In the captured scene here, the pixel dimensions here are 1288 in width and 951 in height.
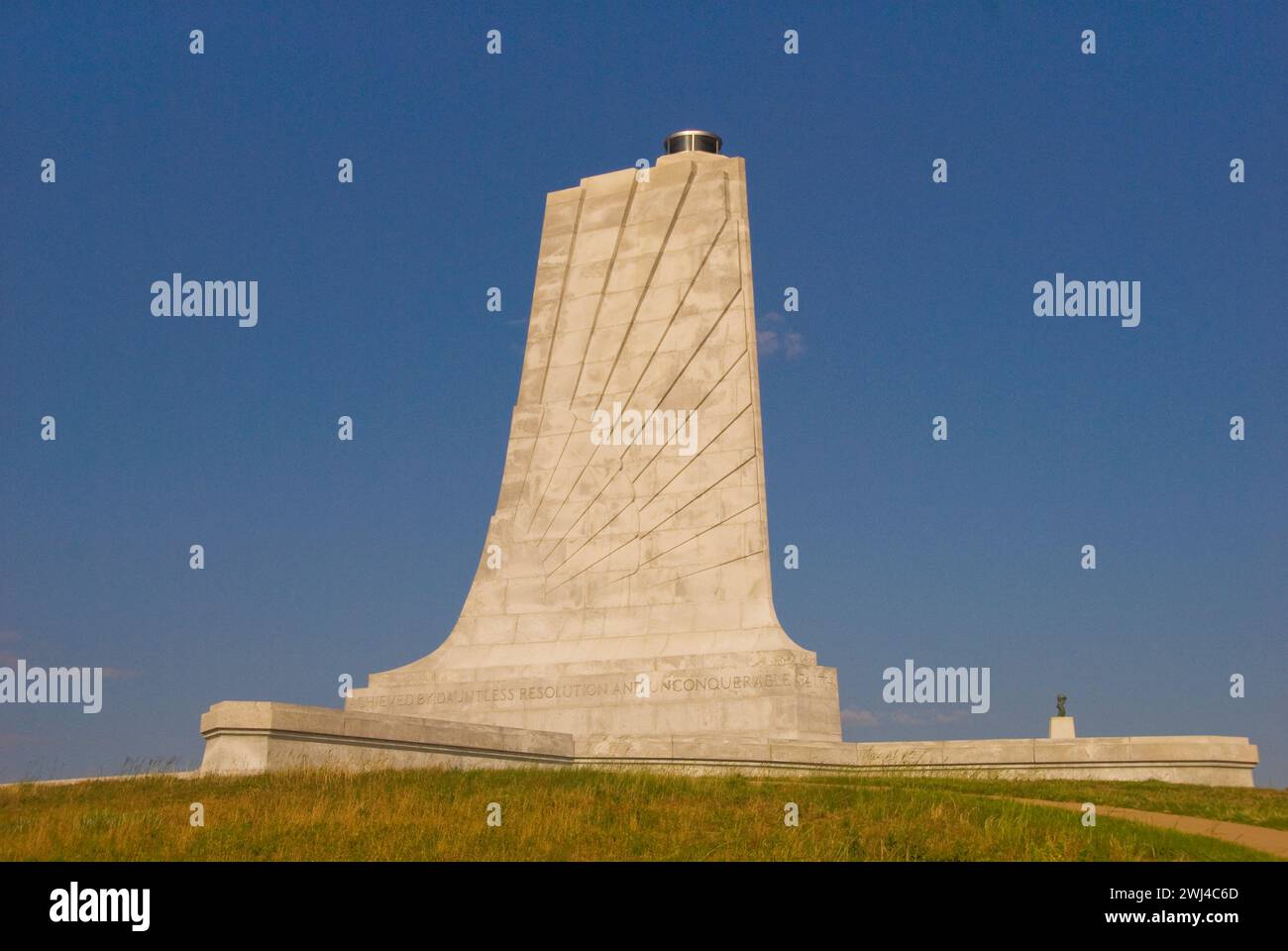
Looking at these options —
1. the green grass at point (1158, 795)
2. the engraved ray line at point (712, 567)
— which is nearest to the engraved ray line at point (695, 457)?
the engraved ray line at point (712, 567)

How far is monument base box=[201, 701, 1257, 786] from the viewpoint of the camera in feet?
69.1

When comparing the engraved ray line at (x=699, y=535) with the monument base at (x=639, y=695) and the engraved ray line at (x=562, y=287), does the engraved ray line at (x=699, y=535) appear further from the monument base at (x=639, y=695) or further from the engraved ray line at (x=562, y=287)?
the engraved ray line at (x=562, y=287)

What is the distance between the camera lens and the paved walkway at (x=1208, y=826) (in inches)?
559

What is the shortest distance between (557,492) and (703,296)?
500 centimetres

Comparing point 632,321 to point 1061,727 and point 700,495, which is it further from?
point 1061,727

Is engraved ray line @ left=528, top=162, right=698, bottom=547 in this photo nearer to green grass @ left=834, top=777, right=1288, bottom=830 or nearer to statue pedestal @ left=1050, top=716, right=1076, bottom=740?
statue pedestal @ left=1050, top=716, right=1076, bottom=740

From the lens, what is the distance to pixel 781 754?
23188 mm

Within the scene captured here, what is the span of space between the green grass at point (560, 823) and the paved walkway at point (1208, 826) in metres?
0.46

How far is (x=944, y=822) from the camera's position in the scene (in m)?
14.6

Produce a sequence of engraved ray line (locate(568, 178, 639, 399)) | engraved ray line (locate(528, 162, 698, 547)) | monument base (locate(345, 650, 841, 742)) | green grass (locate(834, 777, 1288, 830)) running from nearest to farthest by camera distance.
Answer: green grass (locate(834, 777, 1288, 830)) → monument base (locate(345, 650, 841, 742)) → engraved ray line (locate(528, 162, 698, 547)) → engraved ray line (locate(568, 178, 639, 399))

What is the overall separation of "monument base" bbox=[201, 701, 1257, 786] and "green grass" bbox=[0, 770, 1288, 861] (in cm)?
280

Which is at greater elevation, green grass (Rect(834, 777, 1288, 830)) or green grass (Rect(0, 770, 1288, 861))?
green grass (Rect(0, 770, 1288, 861))

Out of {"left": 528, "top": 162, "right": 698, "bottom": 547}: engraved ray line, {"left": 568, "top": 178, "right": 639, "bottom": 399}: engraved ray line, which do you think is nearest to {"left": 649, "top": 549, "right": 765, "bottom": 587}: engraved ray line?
{"left": 528, "top": 162, "right": 698, "bottom": 547}: engraved ray line
